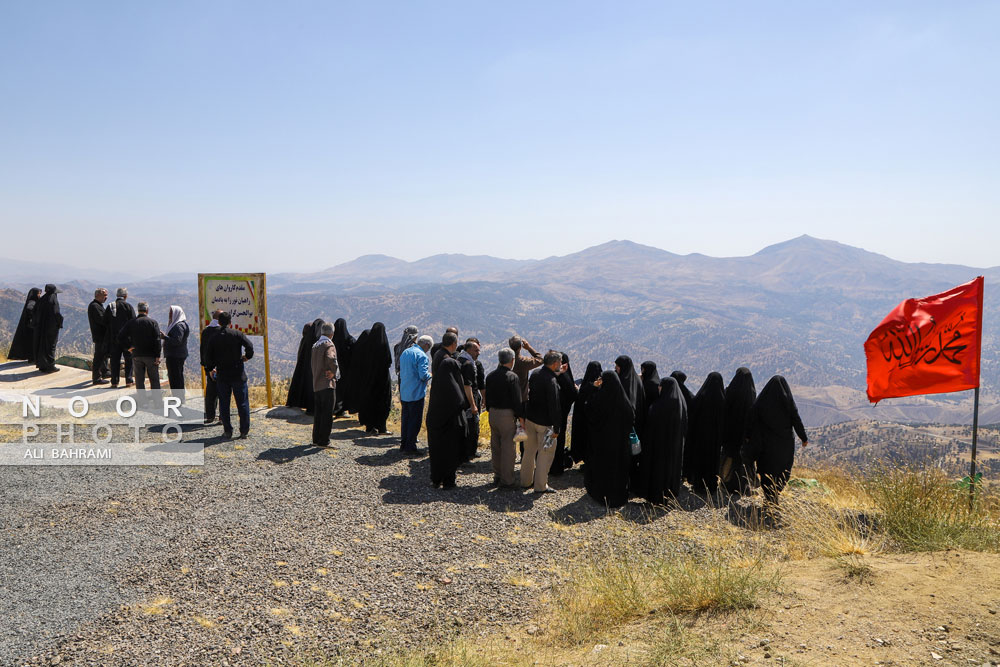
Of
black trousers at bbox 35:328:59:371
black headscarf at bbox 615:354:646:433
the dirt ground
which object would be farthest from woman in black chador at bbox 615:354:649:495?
black trousers at bbox 35:328:59:371

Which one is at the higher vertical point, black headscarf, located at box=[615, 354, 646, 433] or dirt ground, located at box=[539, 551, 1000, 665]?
black headscarf, located at box=[615, 354, 646, 433]

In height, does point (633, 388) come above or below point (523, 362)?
below

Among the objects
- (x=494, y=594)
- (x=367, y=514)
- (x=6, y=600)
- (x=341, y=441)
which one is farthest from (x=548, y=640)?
(x=341, y=441)

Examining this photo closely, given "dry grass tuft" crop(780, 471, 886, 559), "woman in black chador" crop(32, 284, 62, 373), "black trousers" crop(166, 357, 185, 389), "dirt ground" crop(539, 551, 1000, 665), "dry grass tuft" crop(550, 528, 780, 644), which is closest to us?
"dirt ground" crop(539, 551, 1000, 665)

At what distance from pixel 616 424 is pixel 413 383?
317 centimetres

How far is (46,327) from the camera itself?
1391 centimetres

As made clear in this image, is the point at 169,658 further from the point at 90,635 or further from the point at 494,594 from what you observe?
the point at 494,594

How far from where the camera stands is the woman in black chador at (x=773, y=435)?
25.1ft

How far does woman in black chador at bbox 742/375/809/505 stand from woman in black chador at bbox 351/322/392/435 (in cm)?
616

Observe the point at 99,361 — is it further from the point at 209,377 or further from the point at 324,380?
the point at 324,380

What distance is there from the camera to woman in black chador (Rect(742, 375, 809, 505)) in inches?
301

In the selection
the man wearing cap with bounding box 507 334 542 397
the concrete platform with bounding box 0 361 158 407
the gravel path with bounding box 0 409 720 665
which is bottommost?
the gravel path with bounding box 0 409 720 665

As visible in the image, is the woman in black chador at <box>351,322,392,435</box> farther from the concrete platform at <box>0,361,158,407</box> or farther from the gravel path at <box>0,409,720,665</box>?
the concrete platform at <box>0,361,158,407</box>

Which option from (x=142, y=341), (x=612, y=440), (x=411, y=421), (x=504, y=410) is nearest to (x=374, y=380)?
(x=411, y=421)
